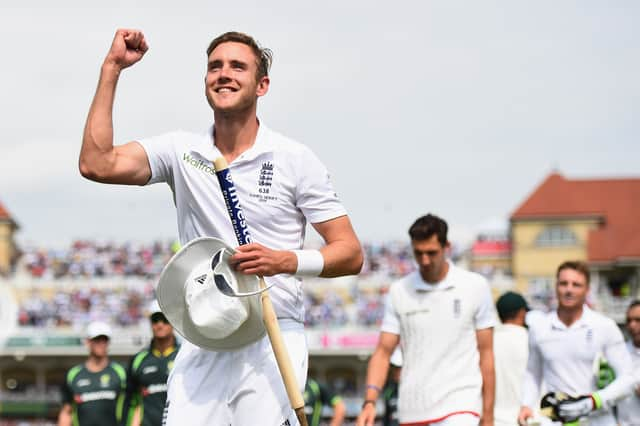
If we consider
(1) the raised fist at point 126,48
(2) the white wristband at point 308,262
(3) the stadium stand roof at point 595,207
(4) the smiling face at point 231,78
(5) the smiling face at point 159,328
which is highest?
(3) the stadium stand roof at point 595,207

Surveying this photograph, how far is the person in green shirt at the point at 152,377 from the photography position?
10.5m

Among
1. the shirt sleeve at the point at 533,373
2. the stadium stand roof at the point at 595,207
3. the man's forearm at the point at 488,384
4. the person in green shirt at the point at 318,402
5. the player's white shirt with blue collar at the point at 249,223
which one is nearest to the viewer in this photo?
the player's white shirt with blue collar at the point at 249,223

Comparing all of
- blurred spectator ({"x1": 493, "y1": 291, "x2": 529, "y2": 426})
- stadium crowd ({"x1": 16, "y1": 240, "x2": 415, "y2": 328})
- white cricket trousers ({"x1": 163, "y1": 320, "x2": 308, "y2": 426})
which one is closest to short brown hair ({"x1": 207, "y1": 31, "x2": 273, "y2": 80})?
white cricket trousers ({"x1": 163, "y1": 320, "x2": 308, "y2": 426})

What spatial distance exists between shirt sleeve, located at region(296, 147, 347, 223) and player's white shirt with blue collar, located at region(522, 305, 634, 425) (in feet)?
12.5

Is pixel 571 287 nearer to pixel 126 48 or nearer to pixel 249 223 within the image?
pixel 249 223

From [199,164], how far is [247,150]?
0.68 feet

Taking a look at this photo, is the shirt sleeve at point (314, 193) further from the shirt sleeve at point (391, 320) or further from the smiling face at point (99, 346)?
the smiling face at point (99, 346)

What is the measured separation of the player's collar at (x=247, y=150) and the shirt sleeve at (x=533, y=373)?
4.04 metres

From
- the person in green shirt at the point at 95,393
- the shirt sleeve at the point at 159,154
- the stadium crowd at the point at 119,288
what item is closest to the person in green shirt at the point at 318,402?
the person in green shirt at the point at 95,393

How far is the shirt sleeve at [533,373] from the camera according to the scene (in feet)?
28.6

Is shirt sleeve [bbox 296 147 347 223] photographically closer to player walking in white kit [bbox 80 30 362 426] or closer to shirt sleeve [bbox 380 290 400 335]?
player walking in white kit [bbox 80 30 362 426]

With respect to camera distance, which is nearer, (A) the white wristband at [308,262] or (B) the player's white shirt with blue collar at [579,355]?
(A) the white wristband at [308,262]

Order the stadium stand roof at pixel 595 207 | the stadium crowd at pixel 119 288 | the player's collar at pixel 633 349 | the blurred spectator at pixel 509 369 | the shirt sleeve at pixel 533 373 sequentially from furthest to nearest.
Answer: the stadium stand roof at pixel 595 207 < the stadium crowd at pixel 119 288 < the player's collar at pixel 633 349 < the blurred spectator at pixel 509 369 < the shirt sleeve at pixel 533 373

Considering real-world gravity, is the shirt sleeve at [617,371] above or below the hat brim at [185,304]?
below
